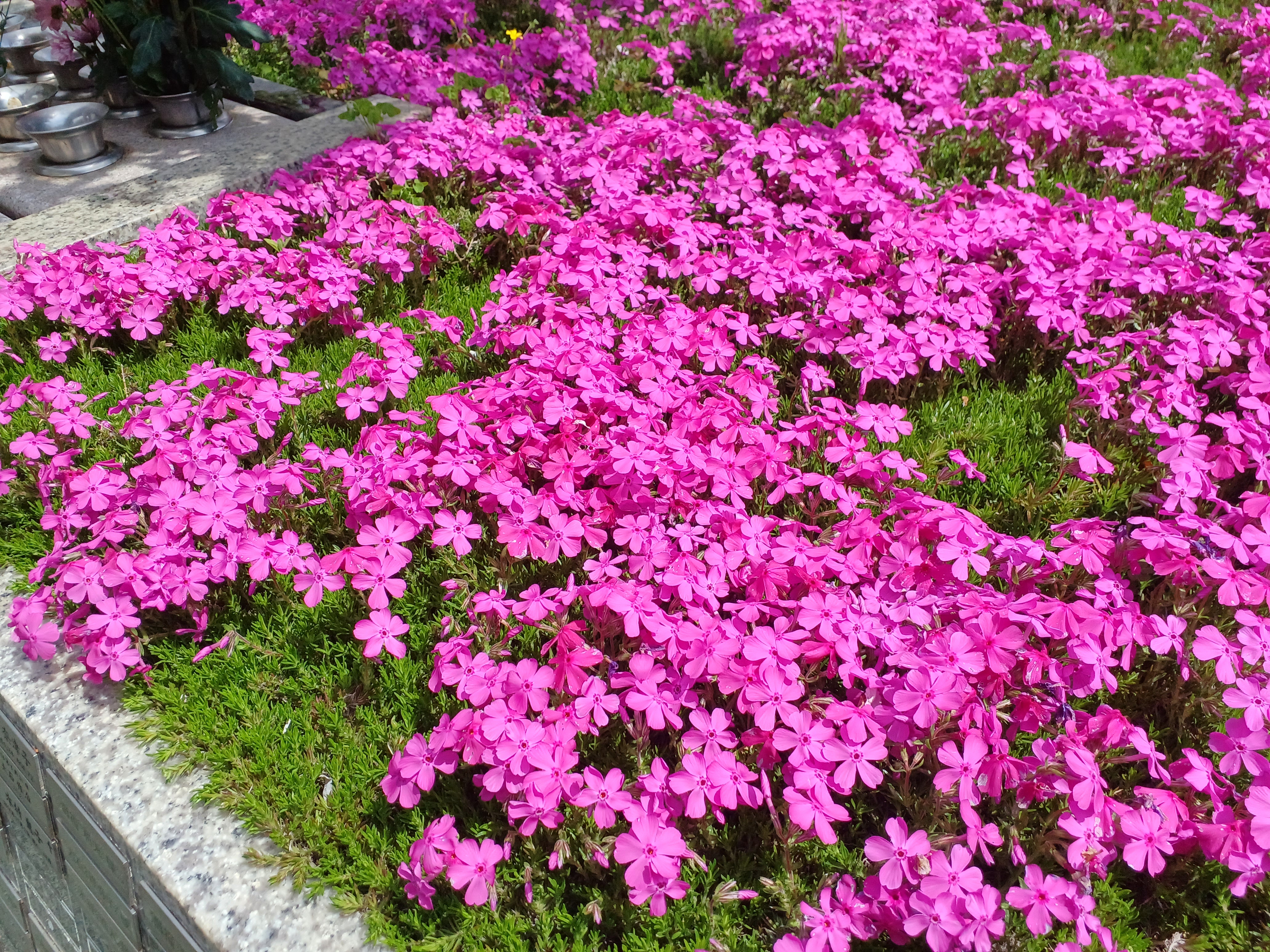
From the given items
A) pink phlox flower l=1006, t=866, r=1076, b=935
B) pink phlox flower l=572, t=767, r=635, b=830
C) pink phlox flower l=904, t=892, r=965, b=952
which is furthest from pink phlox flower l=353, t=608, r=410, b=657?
pink phlox flower l=1006, t=866, r=1076, b=935

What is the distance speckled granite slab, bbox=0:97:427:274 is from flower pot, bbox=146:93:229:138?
0.36 ft

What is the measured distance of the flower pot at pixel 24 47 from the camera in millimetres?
5684

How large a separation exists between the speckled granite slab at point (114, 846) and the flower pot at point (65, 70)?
170 inches

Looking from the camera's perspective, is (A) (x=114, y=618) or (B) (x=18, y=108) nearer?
(A) (x=114, y=618)

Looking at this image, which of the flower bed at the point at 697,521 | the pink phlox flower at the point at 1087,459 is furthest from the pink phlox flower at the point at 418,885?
the pink phlox flower at the point at 1087,459

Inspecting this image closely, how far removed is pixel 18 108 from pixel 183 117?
99 cm

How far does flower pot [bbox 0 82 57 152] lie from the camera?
5211mm

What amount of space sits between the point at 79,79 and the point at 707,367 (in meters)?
5.06

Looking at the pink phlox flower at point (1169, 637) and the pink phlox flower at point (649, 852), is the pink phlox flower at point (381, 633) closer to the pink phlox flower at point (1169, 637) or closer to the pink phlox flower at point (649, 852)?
the pink phlox flower at point (649, 852)

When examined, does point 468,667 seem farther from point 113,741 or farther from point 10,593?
point 10,593

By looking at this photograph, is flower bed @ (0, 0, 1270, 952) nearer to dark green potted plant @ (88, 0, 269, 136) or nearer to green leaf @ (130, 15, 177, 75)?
dark green potted plant @ (88, 0, 269, 136)

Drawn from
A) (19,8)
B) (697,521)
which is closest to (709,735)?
(697,521)

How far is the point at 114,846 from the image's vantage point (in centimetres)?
227

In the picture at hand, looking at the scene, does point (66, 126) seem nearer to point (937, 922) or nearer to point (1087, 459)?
point (1087, 459)
